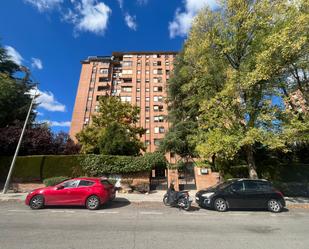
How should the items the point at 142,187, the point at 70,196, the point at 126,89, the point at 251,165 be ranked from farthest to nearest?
the point at 126,89
the point at 142,187
the point at 251,165
the point at 70,196

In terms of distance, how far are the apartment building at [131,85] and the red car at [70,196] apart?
100 ft

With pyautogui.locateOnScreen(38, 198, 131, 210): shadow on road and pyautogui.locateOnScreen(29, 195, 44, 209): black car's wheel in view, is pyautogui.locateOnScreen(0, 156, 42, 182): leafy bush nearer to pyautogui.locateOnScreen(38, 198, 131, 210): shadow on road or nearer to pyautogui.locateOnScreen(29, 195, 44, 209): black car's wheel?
pyautogui.locateOnScreen(29, 195, 44, 209): black car's wheel

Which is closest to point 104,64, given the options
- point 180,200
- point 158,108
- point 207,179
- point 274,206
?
point 158,108

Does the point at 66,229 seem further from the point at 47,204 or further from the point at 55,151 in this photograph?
the point at 55,151

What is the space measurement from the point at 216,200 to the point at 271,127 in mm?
6033

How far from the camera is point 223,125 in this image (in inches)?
527

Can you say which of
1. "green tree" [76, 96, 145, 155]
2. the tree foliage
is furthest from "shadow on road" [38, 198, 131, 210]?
the tree foliage

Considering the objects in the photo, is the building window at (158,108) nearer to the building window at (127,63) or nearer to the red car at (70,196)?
the building window at (127,63)

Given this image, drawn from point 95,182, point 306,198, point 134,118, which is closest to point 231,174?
point 306,198

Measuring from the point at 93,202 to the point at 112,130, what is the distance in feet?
31.3

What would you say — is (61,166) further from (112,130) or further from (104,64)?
(104,64)

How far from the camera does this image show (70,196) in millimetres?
9836

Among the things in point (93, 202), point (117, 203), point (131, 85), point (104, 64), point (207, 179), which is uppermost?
point (104, 64)

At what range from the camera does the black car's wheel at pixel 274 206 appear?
1010 centimetres
